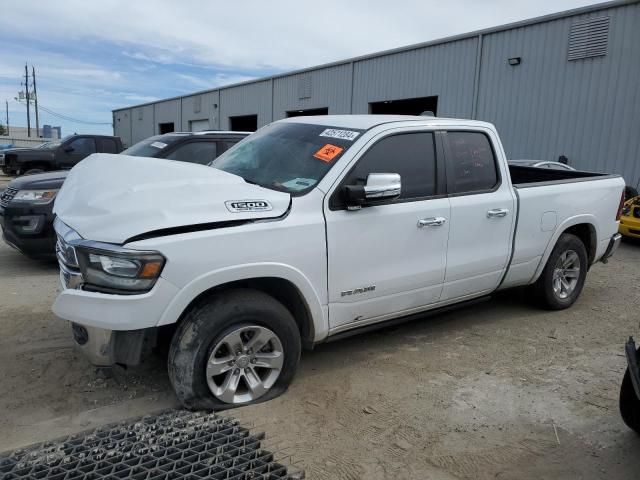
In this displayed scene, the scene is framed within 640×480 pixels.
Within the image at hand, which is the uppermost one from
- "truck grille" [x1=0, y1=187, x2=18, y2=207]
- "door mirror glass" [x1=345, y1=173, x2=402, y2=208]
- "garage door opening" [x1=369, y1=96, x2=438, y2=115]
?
"garage door opening" [x1=369, y1=96, x2=438, y2=115]

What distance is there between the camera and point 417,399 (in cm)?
354

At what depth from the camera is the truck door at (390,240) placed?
11.5 feet

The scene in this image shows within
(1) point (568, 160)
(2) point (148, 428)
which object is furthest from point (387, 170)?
(1) point (568, 160)

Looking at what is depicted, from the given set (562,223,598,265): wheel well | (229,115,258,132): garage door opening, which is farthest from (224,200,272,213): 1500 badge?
(229,115,258,132): garage door opening

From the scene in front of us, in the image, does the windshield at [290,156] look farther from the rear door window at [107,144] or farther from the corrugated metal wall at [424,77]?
the corrugated metal wall at [424,77]

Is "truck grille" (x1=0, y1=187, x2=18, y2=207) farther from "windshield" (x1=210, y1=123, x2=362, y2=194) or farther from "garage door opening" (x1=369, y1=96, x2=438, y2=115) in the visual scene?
"garage door opening" (x1=369, y1=96, x2=438, y2=115)

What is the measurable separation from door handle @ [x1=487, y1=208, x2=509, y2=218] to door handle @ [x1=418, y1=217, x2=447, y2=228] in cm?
57

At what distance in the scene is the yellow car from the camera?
943cm

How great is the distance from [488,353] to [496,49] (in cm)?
1314

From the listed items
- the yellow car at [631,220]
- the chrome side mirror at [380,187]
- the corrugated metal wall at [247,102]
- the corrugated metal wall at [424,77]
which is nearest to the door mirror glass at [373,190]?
the chrome side mirror at [380,187]

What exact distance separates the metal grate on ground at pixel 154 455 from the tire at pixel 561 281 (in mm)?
3532

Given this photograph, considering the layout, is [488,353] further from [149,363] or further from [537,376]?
[149,363]

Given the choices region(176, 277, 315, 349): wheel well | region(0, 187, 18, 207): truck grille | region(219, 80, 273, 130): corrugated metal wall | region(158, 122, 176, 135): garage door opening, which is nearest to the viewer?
region(176, 277, 315, 349): wheel well

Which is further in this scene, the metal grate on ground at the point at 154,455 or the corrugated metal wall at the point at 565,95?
the corrugated metal wall at the point at 565,95
